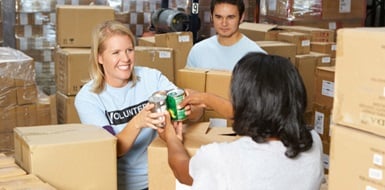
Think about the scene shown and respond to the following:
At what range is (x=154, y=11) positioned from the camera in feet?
19.2

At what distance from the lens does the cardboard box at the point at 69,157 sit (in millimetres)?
1737

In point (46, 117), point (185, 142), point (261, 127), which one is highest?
point (261, 127)

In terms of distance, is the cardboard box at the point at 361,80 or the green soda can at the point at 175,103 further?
the green soda can at the point at 175,103

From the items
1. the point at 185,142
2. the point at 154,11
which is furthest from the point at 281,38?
the point at 185,142

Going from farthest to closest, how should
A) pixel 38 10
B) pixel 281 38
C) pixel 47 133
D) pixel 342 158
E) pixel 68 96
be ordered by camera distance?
pixel 38 10 → pixel 281 38 → pixel 68 96 → pixel 47 133 → pixel 342 158

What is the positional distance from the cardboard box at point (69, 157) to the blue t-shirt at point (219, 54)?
5.00 ft

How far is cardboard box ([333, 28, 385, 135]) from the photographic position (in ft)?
5.05

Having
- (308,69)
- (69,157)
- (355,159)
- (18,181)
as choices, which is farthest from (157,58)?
(355,159)

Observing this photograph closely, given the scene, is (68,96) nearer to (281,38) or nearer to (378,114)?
(281,38)

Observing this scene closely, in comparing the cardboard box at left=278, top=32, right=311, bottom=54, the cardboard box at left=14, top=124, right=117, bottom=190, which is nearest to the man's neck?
the cardboard box at left=278, top=32, right=311, bottom=54

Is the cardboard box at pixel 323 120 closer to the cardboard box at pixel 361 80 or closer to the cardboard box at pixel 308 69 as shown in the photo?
the cardboard box at pixel 308 69

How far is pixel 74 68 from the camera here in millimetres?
3777

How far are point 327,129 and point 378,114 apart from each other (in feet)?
6.70

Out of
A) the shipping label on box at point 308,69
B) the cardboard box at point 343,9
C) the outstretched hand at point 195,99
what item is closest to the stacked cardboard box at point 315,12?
the cardboard box at point 343,9
